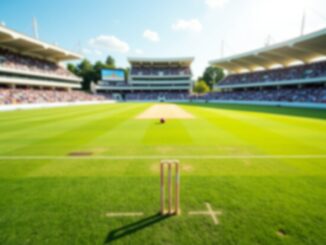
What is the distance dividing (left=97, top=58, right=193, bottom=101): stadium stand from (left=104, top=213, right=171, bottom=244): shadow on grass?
71.4 metres

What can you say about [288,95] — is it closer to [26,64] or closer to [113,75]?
[26,64]

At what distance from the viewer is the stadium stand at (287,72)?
31.8 metres

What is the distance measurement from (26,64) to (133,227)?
54.1 meters

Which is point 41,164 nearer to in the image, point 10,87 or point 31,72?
point 10,87

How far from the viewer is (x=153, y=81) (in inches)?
3056

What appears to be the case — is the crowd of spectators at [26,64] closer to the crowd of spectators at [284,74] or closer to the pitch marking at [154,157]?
Result: the pitch marking at [154,157]

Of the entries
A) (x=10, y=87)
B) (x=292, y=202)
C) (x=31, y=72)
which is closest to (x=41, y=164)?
(x=292, y=202)

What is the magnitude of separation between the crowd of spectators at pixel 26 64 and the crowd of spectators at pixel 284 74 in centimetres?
5672

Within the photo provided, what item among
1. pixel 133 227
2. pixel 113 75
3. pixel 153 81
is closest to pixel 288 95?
pixel 133 227

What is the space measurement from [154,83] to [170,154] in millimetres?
73129

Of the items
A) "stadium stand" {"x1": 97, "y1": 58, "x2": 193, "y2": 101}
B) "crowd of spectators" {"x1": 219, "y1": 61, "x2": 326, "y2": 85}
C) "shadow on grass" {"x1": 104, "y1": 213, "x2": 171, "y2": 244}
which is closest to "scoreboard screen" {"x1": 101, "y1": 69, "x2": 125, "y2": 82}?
"stadium stand" {"x1": 97, "y1": 58, "x2": 193, "y2": 101}

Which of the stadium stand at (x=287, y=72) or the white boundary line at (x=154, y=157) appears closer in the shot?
the white boundary line at (x=154, y=157)

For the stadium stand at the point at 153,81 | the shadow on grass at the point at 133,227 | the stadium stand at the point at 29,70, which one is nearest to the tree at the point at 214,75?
the stadium stand at the point at 153,81

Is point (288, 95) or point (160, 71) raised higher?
point (160, 71)
